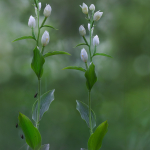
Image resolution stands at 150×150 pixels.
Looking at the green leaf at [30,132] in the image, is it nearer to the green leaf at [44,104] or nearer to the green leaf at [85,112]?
the green leaf at [44,104]

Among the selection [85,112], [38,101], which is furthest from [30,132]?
[85,112]

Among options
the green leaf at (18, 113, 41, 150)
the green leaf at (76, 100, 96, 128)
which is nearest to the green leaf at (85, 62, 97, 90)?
the green leaf at (76, 100, 96, 128)

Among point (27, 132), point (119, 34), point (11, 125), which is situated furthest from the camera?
point (119, 34)

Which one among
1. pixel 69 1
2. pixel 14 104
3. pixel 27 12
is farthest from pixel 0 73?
pixel 69 1

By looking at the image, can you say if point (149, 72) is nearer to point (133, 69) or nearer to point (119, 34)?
point (133, 69)

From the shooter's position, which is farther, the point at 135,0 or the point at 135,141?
the point at 135,0
